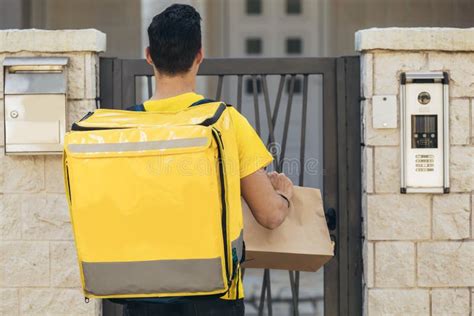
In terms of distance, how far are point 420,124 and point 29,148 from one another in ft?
6.16

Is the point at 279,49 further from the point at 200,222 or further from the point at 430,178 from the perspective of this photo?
the point at 200,222

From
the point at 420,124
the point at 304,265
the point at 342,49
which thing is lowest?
the point at 304,265

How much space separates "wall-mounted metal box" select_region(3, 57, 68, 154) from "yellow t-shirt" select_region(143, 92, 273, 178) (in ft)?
5.11

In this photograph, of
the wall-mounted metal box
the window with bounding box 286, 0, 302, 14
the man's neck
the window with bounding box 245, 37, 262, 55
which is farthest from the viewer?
the window with bounding box 286, 0, 302, 14

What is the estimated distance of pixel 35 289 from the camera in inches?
161

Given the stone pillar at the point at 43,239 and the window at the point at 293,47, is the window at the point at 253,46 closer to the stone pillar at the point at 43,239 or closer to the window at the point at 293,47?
the window at the point at 293,47

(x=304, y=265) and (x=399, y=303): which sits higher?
(x=304, y=265)

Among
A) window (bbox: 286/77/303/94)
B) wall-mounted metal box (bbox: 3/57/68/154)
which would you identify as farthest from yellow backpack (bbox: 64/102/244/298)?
window (bbox: 286/77/303/94)

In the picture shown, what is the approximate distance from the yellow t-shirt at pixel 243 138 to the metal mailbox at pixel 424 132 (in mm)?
1650

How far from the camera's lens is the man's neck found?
101 inches

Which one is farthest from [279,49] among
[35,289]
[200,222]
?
[200,222]

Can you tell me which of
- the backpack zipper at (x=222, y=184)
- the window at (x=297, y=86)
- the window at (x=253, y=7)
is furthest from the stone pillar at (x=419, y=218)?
the window at (x=253, y=7)

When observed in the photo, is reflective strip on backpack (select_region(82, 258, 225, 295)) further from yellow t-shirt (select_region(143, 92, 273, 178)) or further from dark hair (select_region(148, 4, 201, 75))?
dark hair (select_region(148, 4, 201, 75))

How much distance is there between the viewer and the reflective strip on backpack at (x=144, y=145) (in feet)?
7.70
